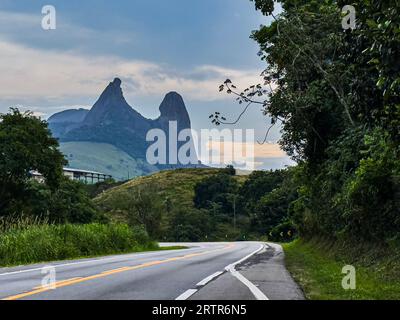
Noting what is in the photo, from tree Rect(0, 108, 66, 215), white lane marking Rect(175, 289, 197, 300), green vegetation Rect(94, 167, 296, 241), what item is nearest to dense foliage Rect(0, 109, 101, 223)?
tree Rect(0, 108, 66, 215)

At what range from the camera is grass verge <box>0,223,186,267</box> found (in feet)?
63.4

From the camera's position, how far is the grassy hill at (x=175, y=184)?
123438 mm

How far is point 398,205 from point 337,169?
5789 mm

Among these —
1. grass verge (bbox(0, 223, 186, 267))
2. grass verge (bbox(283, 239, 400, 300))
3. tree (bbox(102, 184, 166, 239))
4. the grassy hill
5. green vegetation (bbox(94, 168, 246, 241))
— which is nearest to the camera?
grass verge (bbox(283, 239, 400, 300))

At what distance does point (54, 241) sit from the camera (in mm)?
21766

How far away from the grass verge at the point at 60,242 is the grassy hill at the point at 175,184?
80.6 meters

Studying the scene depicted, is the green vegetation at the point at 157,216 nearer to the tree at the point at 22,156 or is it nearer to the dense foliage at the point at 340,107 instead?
the tree at the point at 22,156

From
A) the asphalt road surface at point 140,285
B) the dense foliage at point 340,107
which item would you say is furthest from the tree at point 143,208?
the asphalt road surface at point 140,285

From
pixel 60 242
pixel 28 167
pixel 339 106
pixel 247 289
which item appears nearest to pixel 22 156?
pixel 28 167

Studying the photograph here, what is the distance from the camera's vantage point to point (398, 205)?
14.9 metres

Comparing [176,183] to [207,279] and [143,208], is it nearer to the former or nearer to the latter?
[143,208]

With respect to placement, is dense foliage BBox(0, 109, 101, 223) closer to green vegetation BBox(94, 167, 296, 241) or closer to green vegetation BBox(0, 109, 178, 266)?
green vegetation BBox(0, 109, 178, 266)
